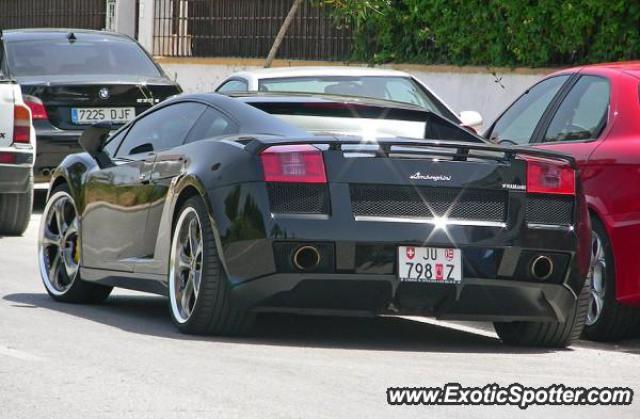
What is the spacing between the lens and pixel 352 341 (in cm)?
900

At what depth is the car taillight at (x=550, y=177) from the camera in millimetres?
8648

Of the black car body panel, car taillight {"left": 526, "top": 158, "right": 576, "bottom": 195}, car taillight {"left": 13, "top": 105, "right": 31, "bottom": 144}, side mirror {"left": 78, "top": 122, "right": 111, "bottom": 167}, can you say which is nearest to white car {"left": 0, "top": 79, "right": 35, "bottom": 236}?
car taillight {"left": 13, "top": 105, "right": 31, "bottom": 144}

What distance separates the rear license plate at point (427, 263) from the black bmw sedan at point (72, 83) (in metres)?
8.69

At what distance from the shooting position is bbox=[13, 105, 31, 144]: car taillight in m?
14.8

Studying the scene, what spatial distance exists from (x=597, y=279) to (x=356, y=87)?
5667 mm

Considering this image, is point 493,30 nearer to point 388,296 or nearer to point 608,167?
point 608,167

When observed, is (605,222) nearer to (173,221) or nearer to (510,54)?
(173,221)

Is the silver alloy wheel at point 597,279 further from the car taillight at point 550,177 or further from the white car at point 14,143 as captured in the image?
the white car at point 14,143

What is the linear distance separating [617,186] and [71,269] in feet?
10.8

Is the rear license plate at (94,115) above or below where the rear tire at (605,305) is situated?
below

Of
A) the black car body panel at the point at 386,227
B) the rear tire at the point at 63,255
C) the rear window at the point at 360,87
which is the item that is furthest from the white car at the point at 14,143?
the black car body panel at the point at 386,227

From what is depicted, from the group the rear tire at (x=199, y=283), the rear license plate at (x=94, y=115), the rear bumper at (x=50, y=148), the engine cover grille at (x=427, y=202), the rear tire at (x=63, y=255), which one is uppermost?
the engine cover grille at (x=427, y=202)

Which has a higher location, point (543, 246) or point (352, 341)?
point (543, 246)

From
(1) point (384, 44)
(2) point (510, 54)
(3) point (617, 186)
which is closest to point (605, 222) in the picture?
Answer: (3) point (617, 186)
